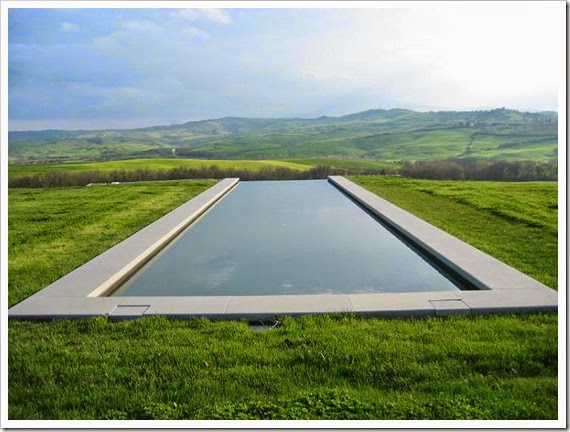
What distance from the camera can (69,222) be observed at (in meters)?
9.34

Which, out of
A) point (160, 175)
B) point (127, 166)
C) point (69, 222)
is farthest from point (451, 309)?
point (127, 166)

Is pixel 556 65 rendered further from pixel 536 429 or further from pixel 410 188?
pixel 410 188

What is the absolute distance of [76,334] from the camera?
12.5 ft

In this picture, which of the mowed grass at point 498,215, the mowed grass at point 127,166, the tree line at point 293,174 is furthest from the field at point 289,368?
the mowed grass at point 127,166

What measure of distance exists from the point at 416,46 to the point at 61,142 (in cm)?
5652

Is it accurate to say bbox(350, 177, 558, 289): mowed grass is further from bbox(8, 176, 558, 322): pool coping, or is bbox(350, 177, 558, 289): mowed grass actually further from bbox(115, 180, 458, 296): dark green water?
bbox(115, 180, 458, 296): dark green water

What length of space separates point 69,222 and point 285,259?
16.7 feet

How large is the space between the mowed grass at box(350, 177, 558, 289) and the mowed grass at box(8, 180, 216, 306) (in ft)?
17.1

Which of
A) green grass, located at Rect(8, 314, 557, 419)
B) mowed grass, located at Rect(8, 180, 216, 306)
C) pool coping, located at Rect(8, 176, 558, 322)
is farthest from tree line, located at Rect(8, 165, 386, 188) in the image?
green grass, located at Rect(8, 314, 557, 419)

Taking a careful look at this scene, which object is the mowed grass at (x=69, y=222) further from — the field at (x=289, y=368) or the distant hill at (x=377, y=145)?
the distant hill at (x=377, y=145)

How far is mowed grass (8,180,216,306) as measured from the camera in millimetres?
5891

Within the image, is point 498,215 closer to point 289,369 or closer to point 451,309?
point 451,309

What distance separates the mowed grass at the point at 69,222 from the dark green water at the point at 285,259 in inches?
38.5

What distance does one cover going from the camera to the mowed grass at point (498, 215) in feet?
19.7
